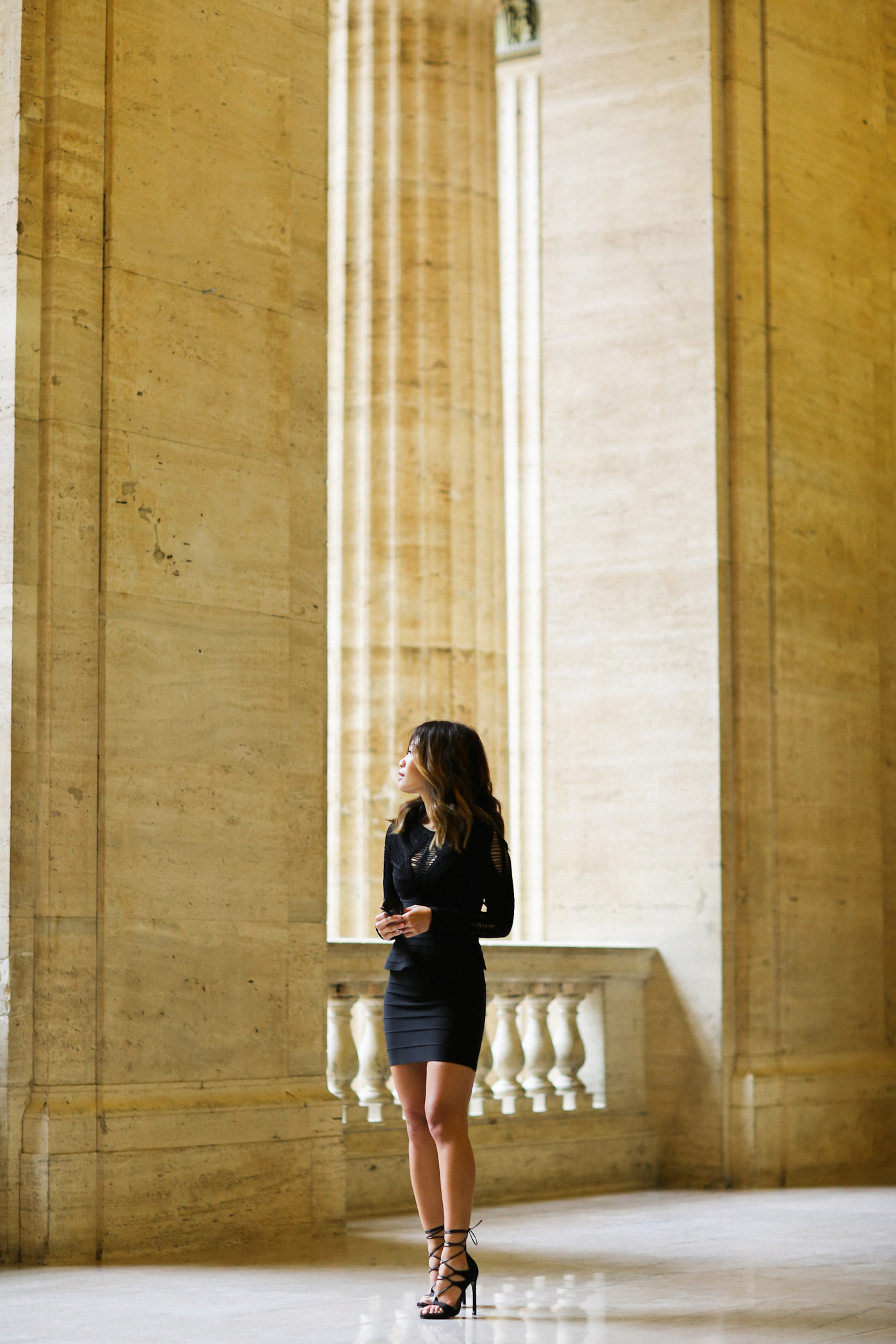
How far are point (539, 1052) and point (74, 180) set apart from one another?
586 centimetres

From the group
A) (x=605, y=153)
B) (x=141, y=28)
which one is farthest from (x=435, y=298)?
(x=141, y=28)

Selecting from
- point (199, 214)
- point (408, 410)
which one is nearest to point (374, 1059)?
point (199, 214)

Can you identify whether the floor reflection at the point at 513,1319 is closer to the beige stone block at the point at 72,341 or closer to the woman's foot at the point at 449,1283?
the woman's foot at the point at 449,1283

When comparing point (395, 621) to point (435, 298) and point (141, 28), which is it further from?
point (141, 28)

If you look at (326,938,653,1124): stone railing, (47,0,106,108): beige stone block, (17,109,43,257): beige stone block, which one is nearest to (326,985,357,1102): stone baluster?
(326,938,653,1124): stone railing

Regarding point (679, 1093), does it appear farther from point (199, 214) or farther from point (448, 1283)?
point (199, 214)

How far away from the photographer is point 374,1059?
11.3 m

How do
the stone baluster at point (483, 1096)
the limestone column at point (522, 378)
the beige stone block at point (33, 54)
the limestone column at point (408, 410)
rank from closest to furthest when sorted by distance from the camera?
the beige stone block at point (33, 54) → the stone baluster at point (483, 1096) → the limestone column at point (408, 410) → the limestone column at point (522, 378)

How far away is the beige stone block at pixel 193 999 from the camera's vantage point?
938cm

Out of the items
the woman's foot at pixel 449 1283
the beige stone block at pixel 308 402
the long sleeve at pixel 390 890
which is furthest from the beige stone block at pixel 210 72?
the woman's foot at pixel 449 1283

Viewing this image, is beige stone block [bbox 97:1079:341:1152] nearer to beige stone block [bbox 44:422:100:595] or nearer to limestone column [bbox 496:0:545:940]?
beige stone block [bbox 44:422:100:595]

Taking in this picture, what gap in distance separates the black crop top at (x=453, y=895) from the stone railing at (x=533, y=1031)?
3286 mm

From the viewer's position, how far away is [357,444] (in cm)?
1834

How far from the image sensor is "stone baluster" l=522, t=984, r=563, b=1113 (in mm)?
12422
